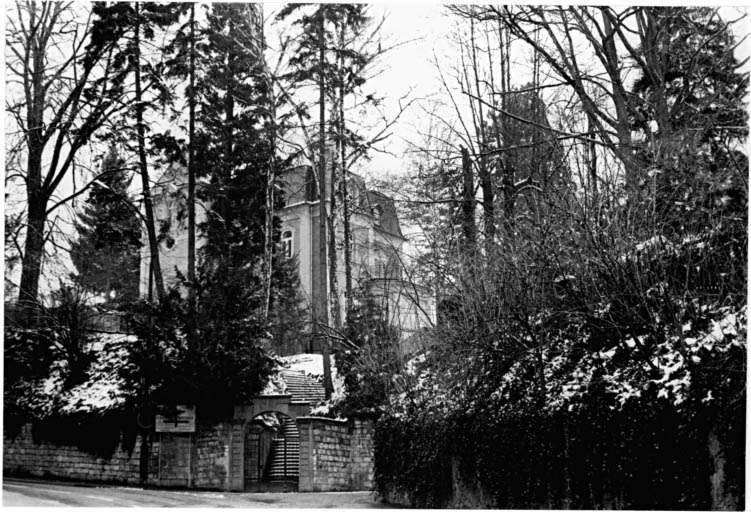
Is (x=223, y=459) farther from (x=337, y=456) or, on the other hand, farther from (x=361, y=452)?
(x=361, y=452)

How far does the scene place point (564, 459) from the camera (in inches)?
257

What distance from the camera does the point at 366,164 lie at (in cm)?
796

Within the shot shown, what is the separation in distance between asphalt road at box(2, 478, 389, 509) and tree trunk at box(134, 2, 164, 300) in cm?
173

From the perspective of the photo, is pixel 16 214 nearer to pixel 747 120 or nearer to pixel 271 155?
pixel 271 155

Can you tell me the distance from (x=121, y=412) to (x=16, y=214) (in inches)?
96.4

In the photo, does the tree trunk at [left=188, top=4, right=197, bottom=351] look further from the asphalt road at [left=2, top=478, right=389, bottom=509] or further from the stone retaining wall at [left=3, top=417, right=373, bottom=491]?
the asphalt road at [left=2, top=478, right=389, bottom=509]

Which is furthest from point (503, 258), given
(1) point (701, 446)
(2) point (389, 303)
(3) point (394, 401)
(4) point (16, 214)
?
(4) point (16, 214)

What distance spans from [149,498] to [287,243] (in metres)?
2.45

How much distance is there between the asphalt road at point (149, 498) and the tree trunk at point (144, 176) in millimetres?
1728

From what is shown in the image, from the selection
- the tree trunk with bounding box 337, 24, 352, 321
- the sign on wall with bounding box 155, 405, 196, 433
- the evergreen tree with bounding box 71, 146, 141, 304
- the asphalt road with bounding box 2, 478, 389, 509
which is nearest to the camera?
the asphalt road with bounding box 2, 478, 389, 509

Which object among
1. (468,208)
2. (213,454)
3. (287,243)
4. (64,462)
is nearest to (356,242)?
(287,243)

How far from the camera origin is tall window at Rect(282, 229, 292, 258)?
791 cm

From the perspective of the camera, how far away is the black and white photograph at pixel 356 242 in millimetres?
6586

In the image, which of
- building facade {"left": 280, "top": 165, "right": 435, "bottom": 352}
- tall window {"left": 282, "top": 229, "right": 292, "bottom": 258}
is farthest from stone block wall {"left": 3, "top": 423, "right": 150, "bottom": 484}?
building facade {"left": 280, "top": 165, "right": 435, "bottom": 352}
